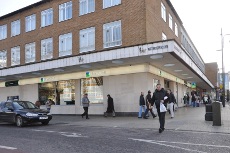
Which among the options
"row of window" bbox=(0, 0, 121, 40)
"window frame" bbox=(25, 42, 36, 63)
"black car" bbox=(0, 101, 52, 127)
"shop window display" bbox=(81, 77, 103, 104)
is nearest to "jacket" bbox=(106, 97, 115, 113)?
"shop window display" bbox=(81, 77, 103, 104)

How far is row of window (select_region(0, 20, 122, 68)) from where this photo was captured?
21.8 metres

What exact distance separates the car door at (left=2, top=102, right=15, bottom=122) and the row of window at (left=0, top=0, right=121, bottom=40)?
37.0 feet

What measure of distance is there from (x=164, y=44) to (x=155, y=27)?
24.0 ft

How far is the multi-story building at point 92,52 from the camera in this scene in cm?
1933

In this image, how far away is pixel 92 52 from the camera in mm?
19016

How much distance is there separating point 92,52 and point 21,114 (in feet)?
21.6

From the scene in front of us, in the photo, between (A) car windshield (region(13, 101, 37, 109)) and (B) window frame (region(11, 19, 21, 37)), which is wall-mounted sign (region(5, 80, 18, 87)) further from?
(A) car windshield (region(13, 101, 37, 109))

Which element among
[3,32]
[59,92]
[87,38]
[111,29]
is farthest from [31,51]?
[111,29]

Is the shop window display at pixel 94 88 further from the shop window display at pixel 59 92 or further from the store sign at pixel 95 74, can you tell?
the shop window display at pixel 59 92

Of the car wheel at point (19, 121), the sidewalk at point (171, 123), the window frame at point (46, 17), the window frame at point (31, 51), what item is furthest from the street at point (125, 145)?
the window frame at point (31, 51)

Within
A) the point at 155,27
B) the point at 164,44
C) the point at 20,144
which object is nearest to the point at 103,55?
the point at 164,44

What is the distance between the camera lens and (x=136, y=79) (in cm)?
2006

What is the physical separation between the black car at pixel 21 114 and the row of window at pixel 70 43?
874 centimetres

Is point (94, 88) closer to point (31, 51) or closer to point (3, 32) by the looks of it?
point (31, 51)
